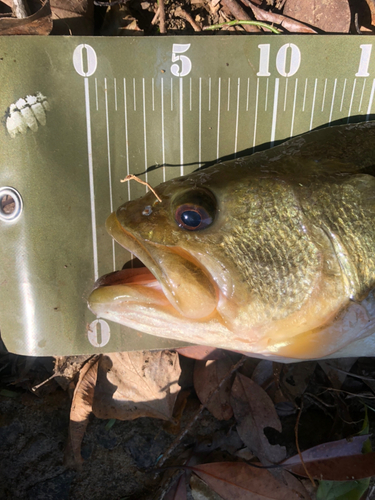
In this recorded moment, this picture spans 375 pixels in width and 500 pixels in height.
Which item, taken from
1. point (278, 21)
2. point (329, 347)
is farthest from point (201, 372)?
point (278, 21)

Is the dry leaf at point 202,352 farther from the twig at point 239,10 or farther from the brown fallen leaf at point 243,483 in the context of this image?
the twig at point 239,10

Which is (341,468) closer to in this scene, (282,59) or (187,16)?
(282,59)

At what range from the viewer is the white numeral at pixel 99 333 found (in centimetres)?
221

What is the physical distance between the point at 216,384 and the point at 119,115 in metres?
1.86

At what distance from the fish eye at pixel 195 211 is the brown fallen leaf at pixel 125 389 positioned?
1.23 m

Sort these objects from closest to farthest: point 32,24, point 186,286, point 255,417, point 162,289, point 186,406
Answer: point 186,286, point 162,289, point 32,24, point 255,417, point 186,406

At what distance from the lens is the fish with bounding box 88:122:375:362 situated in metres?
1.35

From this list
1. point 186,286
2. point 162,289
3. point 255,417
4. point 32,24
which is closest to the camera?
point 186,286

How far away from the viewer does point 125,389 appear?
2217 mm

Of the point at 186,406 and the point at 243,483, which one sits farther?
→ the point at 186,406

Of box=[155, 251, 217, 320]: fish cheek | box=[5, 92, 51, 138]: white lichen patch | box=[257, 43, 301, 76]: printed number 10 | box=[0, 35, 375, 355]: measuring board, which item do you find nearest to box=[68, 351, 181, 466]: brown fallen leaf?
box=[0, 35, 375, 355]: measuring board

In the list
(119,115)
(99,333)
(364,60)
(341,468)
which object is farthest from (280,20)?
(341,468)

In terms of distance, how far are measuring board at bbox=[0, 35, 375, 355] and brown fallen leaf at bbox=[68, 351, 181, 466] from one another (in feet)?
2.03

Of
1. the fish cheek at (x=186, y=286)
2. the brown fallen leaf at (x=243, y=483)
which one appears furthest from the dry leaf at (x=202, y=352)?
the fish cheek at (x=186, y=286)
